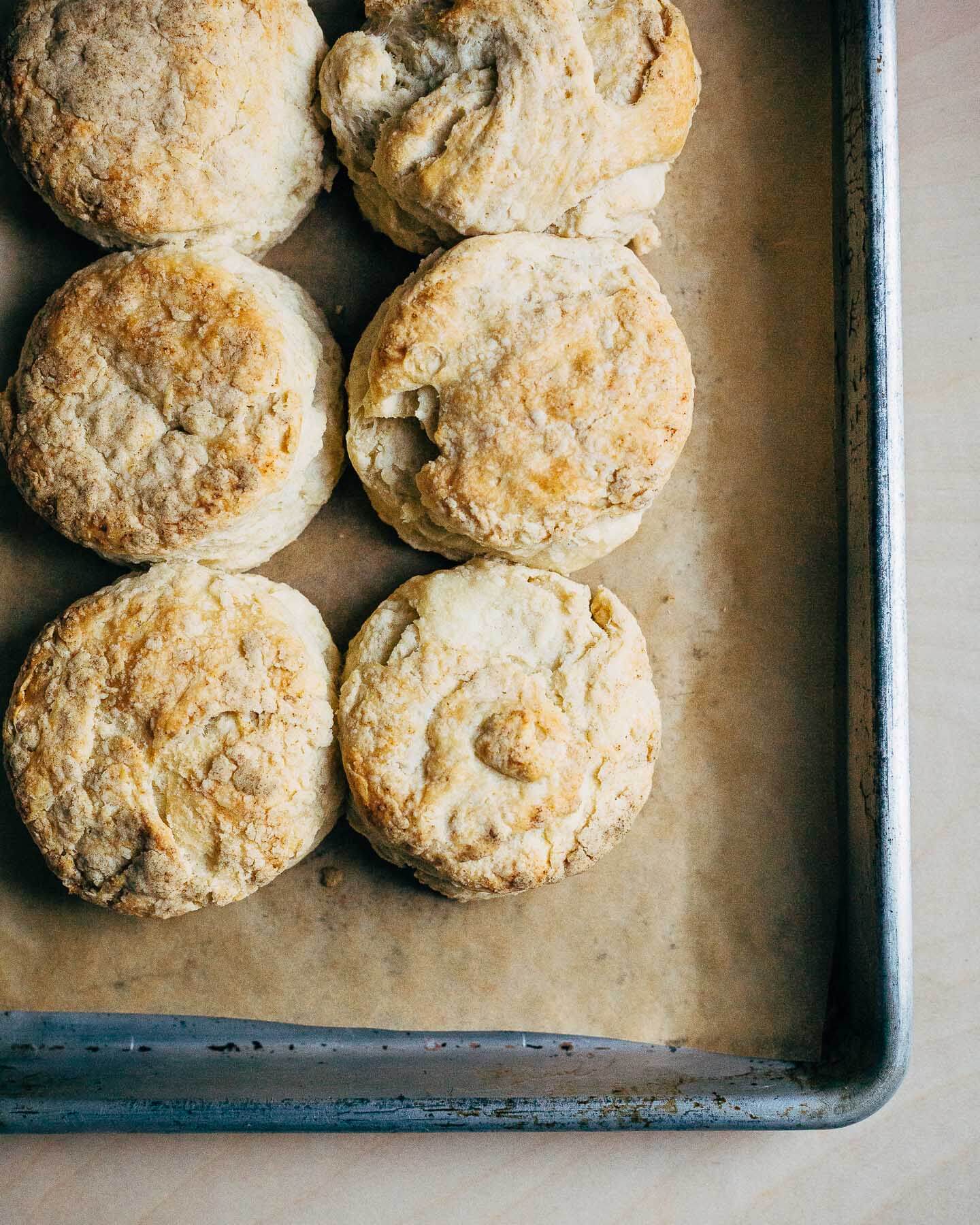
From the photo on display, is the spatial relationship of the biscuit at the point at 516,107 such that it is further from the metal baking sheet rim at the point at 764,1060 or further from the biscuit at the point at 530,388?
the metal baking sheet rim at the point at 764,1060

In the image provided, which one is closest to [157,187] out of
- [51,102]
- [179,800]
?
[51,102]

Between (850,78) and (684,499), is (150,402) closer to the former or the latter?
(684,499)

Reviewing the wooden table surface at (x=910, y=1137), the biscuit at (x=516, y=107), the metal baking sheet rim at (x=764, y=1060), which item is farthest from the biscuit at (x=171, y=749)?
the biscuit at (x=516, y=107)

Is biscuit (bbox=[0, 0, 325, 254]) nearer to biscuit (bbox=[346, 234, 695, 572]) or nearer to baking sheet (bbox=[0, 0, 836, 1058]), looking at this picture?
baking sheet (bbox=[0, 0, 836, 1058])

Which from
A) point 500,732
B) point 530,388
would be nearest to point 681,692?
point 500,732

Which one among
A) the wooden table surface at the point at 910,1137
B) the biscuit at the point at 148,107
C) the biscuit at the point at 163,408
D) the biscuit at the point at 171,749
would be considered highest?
the biscuit at the point at 148,107

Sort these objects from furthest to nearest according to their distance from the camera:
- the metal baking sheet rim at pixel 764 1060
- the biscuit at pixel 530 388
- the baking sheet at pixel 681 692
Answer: the baking sheet at pixel 681 692
the metal baking sheet rim at pixel 764 1060
the biscuit at pixel 530 388

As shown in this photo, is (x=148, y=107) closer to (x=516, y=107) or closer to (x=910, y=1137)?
(x=516, y=107)
